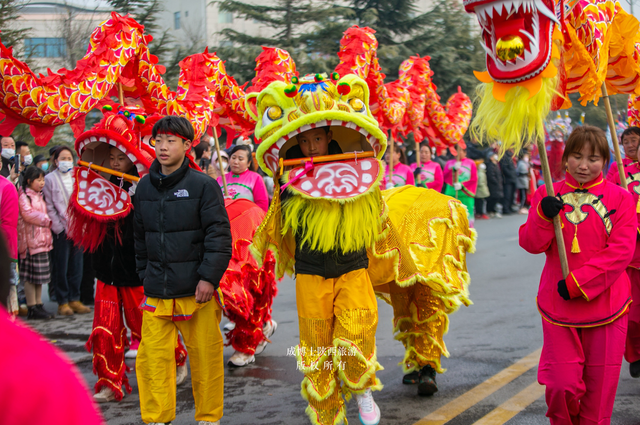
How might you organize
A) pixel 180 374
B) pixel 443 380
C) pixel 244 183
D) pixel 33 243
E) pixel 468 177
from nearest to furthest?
pixel 443 380, pixel 180 374, pixel 244 183, pixel 33 243, pixel 468 177

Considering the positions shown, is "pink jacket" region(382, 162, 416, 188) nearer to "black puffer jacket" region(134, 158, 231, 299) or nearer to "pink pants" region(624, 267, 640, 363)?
"pink pants" region(624, 267, 640, 363)

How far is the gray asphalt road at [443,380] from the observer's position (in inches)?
152

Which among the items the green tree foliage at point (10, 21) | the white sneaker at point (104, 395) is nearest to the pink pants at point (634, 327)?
the white sneaker at point (104, 395)

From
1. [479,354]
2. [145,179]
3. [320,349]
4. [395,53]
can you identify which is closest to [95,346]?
[145,179]

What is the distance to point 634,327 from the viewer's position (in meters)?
4.27

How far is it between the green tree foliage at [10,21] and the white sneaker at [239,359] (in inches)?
298

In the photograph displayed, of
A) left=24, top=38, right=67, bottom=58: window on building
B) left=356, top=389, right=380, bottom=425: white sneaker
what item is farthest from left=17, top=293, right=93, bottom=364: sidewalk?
left=24, top=38, right=67, bottom=58: window on building

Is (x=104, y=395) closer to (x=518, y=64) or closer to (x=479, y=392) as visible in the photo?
(x=479, y=392)

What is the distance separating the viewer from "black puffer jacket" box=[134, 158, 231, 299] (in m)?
3.48

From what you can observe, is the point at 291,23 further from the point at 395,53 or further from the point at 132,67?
the point at 132,67

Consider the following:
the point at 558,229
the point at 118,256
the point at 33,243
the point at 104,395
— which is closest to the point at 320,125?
the point at 558,229

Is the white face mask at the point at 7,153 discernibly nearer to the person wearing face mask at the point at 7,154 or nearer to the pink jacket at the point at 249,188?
the person wearing face mask at the point at 7,154

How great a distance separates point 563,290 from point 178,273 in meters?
2.11

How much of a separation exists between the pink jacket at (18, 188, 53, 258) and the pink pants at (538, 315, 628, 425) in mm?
5880
